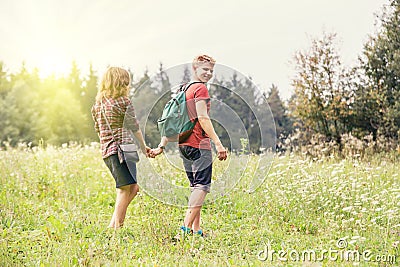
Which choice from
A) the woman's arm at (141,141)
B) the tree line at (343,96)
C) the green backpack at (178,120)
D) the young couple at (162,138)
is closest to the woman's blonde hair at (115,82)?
the young couple at (162,138)

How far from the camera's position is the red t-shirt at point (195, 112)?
15.8 ft

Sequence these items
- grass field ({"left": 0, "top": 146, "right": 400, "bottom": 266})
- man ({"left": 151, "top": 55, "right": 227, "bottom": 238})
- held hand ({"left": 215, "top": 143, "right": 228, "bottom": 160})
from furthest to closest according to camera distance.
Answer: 1. man ({"left": 151, "top": 55, "right": 227, "bottom": 238})
2. held hand ({"left": 215, "top": 143, "right": 228, "bottom": 160})
3. grass field ({"left": 0, "top": 146, "right": 400, "bottom": 266})

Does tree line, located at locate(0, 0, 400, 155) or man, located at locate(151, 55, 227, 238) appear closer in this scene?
man, located at locate(151, 55, 227, 238)

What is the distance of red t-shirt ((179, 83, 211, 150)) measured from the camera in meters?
4.80

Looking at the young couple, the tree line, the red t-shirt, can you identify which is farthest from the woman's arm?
the tree line

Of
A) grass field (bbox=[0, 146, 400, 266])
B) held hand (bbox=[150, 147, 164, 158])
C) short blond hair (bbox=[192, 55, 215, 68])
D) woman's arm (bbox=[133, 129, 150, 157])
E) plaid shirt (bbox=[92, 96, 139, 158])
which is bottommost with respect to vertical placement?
grass field (bbox=[0, 146, 400, 266])

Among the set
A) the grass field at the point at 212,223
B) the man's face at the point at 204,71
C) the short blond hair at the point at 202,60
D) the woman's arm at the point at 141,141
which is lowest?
the grass field at the point at 212,223

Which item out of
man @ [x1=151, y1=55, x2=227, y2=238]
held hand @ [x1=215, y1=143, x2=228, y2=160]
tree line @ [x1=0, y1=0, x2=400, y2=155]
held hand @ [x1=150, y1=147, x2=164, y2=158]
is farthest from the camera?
tree line @ [x1=0, y1=0, x2=400, y2=155]

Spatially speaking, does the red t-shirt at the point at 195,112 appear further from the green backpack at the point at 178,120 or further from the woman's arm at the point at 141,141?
the woman's arm at the point at 141,141

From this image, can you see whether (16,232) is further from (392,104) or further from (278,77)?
(278,77)

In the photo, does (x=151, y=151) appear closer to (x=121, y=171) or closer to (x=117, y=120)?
(x=121, y=171)

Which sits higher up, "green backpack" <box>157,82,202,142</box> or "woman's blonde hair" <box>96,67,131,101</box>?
"woman's blonde hair" <box>96,67,131,101</box>

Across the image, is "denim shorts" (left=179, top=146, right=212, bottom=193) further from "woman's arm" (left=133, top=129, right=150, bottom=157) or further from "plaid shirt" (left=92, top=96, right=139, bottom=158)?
"plaid shirt" (left=92, top=96, right=139, bottom=158)

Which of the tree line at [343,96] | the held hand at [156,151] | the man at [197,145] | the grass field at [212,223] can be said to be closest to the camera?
the grass field at [212,223]
